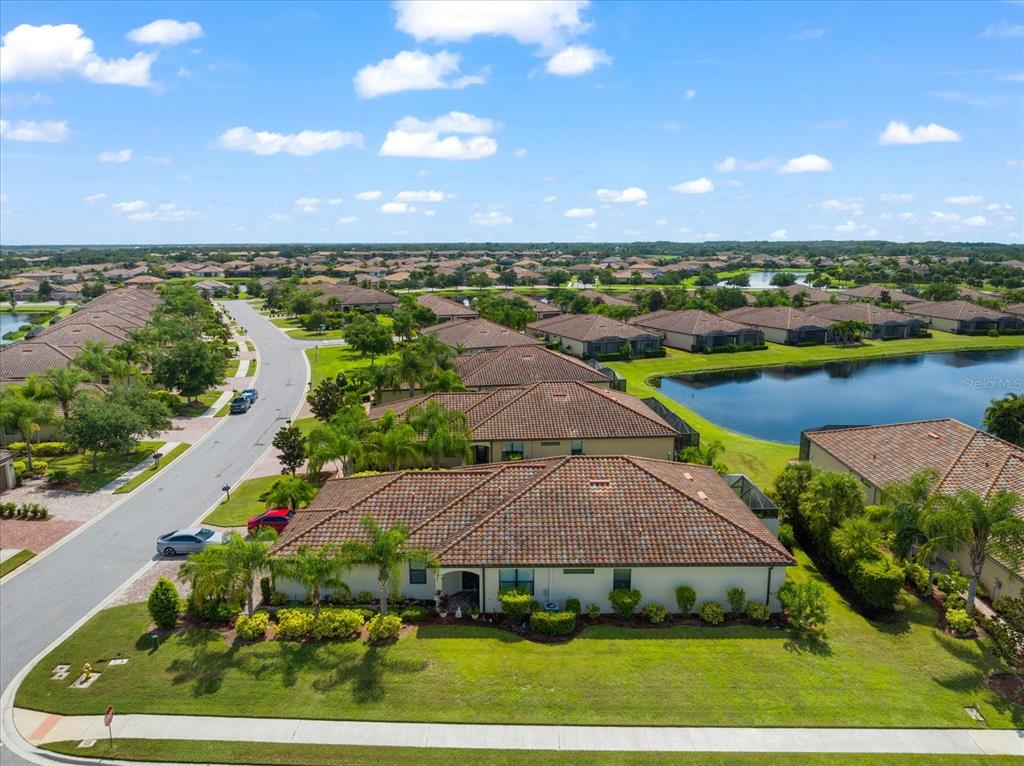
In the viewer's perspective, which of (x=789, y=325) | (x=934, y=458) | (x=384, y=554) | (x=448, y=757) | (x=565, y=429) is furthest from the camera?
(x=789, y=325)

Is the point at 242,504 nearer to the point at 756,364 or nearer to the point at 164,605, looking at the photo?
the point at 164,605

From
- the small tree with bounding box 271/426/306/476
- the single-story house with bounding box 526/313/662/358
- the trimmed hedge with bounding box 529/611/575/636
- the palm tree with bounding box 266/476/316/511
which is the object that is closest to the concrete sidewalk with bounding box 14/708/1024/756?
the trimmed hedge with bounding box 529/611/575/636

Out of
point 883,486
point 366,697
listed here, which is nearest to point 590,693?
point 366,697

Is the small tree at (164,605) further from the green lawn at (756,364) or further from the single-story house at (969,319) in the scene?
the single-story house at (969,319)

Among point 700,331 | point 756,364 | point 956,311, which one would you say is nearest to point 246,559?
point 756,364

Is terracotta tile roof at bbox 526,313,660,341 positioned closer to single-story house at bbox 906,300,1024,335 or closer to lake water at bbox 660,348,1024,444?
lake water at bbox 660,348,1024,444
